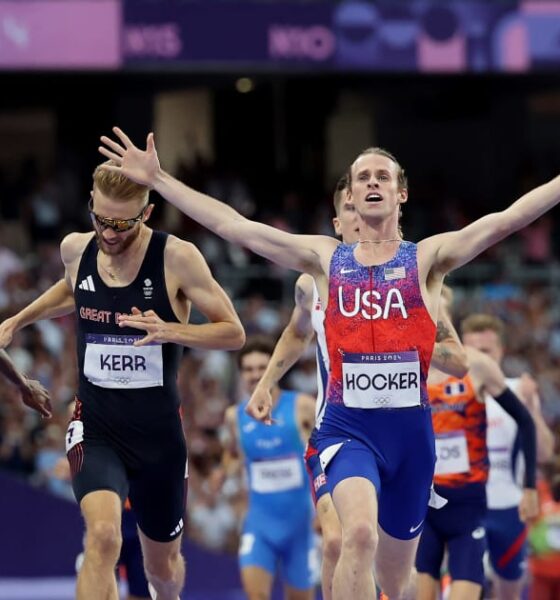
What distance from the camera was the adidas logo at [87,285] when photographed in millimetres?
7383

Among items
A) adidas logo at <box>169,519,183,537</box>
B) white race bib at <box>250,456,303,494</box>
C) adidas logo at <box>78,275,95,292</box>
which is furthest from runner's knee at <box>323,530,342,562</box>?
white race bib at <box>250,456,303,494</box>

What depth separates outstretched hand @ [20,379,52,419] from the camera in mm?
7707

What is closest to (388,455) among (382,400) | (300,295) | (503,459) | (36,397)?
(382,400)

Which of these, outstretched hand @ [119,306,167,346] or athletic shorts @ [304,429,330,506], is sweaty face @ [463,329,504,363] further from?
outstretched hand @ [119,306,167,346]

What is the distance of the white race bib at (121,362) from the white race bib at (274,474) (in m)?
3.30

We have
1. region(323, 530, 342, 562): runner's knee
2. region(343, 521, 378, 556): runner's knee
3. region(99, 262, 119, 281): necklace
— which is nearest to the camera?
region(343, 521, 378, 556): runner's knee

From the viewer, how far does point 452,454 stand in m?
8.87

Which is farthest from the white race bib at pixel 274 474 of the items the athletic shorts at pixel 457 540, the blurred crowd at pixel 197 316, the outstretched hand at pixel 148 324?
the outstretched hand at pixel 148 324

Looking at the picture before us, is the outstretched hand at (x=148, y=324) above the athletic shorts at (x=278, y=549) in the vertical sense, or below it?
above

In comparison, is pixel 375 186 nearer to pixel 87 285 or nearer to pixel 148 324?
pixel 148 324

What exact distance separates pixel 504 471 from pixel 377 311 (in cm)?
372

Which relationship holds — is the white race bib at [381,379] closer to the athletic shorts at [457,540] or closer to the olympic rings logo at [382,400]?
the olympic rings logo at [382,400]

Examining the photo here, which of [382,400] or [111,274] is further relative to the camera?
[111,274]

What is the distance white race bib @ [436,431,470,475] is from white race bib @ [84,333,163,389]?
2.24 m
